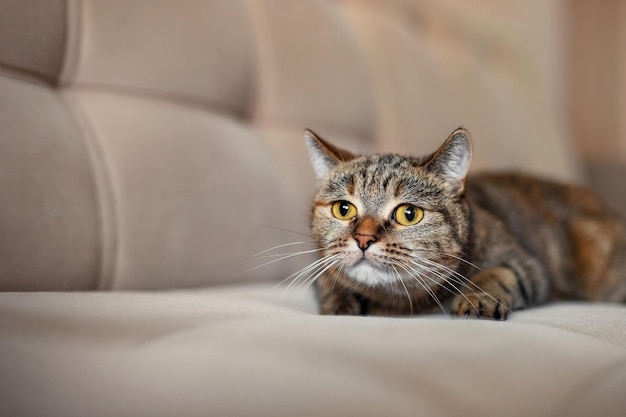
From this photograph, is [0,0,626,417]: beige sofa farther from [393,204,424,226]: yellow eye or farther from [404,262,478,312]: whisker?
[393,204,424,226]: yellow eye

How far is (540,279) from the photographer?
4.02 ft

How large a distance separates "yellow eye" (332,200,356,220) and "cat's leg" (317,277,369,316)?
13 cm

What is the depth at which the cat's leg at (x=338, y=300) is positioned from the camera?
1108mm

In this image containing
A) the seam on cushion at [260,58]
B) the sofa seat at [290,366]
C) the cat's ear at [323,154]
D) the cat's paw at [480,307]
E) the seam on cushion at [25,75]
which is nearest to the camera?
the sofa seat at [290,366]

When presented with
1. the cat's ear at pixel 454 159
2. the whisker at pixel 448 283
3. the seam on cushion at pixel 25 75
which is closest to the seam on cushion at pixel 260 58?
the seam on cushion at pixel 25 75

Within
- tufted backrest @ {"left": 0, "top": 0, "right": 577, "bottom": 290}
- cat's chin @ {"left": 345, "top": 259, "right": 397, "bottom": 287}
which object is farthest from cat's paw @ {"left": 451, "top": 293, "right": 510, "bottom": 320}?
tufted backrest @ {"left": 0, "top": 0, "right": 577, "bottom": 290}

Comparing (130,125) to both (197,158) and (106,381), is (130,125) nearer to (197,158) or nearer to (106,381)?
(197,158)

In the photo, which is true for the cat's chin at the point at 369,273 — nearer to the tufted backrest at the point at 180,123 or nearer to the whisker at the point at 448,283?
the whisker at the point at 448,283

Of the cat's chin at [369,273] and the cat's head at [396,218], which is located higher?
the cat's head at [396,218]

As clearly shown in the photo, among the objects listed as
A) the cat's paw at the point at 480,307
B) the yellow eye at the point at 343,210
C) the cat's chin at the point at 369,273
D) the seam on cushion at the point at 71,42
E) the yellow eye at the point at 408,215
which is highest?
the seam on cushion at the point at 71,42

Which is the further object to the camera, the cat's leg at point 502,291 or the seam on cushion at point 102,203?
the seam on cushion at point 102,203

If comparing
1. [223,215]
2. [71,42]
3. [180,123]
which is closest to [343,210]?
[223,215]

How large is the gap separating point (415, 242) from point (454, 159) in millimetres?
187


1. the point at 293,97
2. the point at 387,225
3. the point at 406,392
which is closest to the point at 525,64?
the point at 293,97
